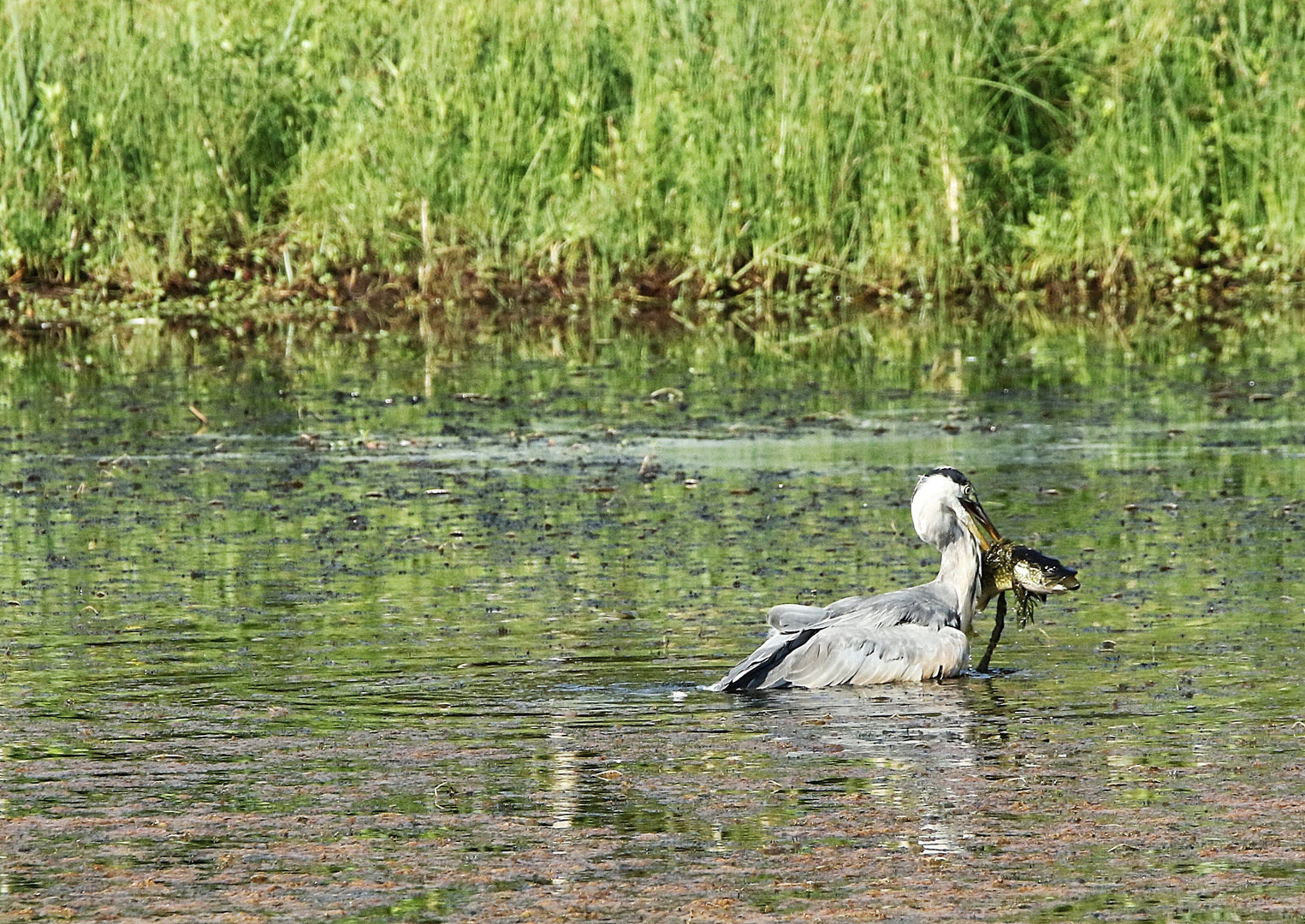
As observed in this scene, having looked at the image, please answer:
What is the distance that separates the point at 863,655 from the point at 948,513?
844 mm

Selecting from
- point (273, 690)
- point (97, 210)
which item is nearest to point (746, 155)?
point (97, 210)

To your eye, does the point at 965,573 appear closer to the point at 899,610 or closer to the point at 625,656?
the point at 899,610

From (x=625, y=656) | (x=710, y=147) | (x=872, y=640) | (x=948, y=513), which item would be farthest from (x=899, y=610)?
(x=710, y=147)

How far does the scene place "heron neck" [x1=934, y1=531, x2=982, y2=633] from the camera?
29.5 ft

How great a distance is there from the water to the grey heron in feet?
0.42

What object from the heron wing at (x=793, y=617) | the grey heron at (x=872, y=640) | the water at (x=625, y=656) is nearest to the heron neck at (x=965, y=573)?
the grey heron at (x=872, y=640)

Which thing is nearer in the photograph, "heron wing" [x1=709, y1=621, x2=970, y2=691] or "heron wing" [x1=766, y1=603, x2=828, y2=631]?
"heron wing" [x1=709, y1=621, x2=970, y2=691]

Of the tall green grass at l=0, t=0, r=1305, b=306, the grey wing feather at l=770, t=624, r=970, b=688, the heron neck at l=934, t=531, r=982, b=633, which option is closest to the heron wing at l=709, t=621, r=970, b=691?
the grey wing feather at l=770, t=624, r=970, b=688

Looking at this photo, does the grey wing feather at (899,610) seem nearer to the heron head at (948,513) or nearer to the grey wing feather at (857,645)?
the grey wing feather at (857,645)

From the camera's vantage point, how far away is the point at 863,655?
8.55 m

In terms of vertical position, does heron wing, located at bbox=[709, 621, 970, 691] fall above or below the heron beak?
below

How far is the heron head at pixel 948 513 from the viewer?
9102 millimetres

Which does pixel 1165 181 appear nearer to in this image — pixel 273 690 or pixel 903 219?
pixel 903 219

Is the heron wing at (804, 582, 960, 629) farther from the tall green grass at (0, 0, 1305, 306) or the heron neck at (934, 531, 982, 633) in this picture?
the tall green grass at (0, 0, 1305, 306)
